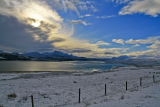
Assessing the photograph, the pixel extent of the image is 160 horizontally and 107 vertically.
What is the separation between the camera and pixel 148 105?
888 cm

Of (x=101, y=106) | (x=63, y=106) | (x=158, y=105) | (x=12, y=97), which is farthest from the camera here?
(x=12, y=97)

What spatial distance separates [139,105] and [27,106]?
1078cm

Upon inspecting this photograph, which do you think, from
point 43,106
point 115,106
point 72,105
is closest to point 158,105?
point 115,106

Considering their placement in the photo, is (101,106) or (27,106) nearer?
(101,106)

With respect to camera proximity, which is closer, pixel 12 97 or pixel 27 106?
pixel 27 106

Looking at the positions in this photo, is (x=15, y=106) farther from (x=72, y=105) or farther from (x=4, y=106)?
(x=72, y=105)

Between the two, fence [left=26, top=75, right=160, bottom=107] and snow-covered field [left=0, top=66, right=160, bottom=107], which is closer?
snow-covered field [left=0, top=66, right=160, bottom=107]

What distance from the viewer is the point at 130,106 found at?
8992 mm

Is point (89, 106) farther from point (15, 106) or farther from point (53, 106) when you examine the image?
point (15, 106)

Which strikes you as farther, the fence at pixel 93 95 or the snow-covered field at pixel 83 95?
the fence at pixel 93 95

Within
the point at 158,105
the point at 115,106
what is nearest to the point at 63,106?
the point at 115,106

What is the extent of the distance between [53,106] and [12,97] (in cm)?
641

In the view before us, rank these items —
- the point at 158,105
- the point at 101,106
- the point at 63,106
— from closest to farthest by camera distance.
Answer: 1. the point at 158,105
2. the point at 101,106
3. the point at 63,106

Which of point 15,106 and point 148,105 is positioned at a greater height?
point 148,105
